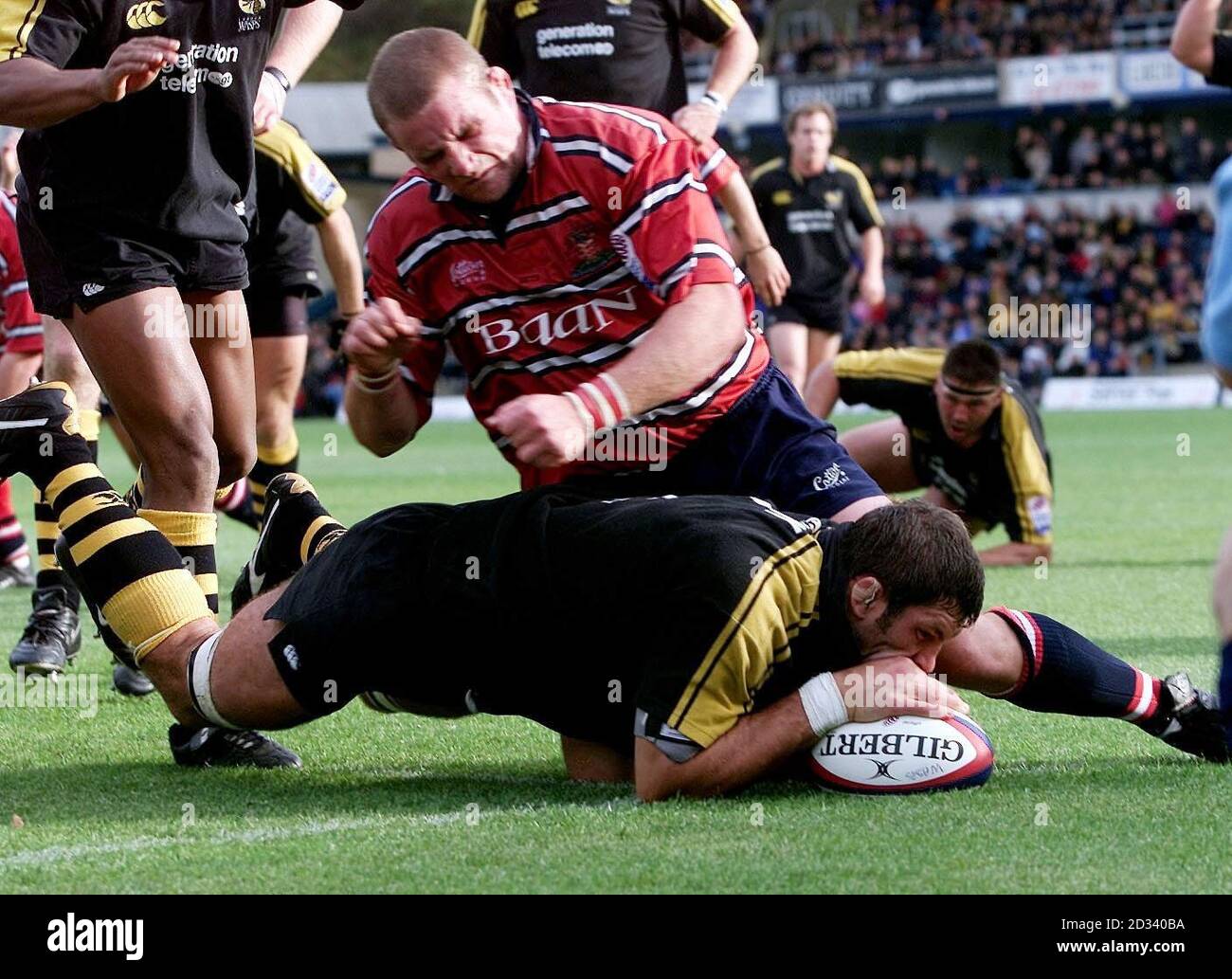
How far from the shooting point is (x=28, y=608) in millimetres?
7203

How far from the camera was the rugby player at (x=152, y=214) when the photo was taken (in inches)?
179

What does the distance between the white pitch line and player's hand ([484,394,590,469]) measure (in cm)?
76

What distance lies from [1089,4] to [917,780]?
3596cm

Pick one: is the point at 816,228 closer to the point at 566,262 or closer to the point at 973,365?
the point at 973,365

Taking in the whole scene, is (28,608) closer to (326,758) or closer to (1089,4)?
(326,758)

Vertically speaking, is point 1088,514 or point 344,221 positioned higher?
point 344,221

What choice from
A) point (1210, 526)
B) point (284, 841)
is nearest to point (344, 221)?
point (284, 841)

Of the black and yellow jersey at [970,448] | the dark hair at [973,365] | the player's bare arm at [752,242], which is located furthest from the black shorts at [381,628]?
the black and yellow jersey at [970,448]

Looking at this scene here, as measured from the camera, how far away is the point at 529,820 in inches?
140

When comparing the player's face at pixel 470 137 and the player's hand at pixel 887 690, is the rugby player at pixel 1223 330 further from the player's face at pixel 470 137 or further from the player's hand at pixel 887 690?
the player's face at pixel 470 137

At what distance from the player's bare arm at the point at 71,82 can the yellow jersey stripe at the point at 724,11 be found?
2.92m

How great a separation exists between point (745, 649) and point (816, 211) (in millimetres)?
9329

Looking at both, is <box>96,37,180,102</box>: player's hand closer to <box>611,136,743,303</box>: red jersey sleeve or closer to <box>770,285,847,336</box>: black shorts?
<box>611,136,743,303</box>: red jersey sleeve
